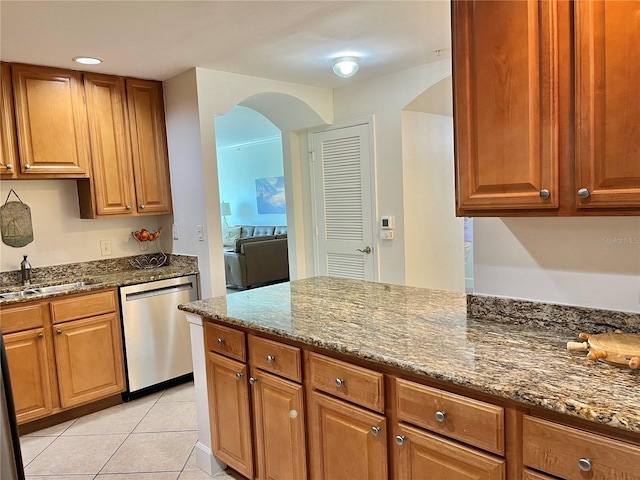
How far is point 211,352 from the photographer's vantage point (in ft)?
7.44

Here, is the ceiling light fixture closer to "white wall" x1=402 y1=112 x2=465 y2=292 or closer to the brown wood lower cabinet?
"white wall" x1=402 y1=112 x2=465 y2=292

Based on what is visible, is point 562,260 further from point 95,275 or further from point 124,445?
point 95,275

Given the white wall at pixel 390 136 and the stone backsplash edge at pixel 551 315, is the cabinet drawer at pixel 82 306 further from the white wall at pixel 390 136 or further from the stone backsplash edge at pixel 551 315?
the stone backsplash edge at pixel 551 315

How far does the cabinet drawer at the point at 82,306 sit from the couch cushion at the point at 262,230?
203 inches

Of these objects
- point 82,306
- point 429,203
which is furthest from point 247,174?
point 82,306

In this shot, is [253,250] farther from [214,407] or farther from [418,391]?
[418,391]

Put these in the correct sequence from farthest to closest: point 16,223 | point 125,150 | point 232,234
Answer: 1. point 232,234
2. point 125,150
3. point 16,223

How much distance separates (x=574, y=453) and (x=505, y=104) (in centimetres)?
100

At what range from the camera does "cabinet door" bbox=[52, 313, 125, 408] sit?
3041 millimetres

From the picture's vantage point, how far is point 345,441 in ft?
5.59

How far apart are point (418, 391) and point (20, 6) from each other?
2390 millimetres

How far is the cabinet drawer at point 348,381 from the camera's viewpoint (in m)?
1.57

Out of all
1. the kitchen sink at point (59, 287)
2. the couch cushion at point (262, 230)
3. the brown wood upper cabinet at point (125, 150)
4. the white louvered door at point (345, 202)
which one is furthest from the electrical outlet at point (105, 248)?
the couch cushion at point (262, 230)

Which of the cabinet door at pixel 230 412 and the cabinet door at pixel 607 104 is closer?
the cabinet door at pixel 607 104
